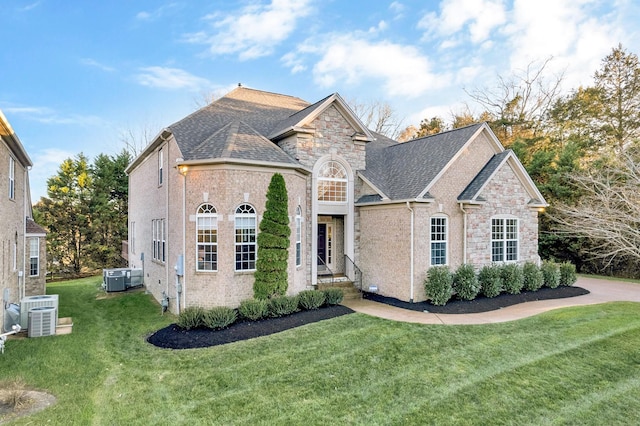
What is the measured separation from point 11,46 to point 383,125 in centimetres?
3018

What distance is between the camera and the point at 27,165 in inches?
522

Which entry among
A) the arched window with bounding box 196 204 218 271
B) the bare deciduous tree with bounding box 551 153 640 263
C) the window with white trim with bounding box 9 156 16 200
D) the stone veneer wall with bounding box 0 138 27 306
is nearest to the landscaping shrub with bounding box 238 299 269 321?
the arched window with bounding box 196 204 218 271

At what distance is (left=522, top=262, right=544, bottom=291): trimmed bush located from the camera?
1489 centimetres

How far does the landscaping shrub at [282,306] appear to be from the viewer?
36.0 ft

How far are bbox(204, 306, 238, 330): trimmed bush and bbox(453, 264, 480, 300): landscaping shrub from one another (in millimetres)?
8259

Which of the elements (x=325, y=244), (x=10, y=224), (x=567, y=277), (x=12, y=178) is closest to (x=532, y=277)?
(x=567, y=277)

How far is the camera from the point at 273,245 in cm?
1141

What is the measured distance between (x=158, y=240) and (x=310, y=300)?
760 cm

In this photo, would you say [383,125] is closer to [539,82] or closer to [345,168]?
[539,82]

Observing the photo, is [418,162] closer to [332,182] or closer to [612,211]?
[332,182]

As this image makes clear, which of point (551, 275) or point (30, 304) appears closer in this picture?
point (30, 304)

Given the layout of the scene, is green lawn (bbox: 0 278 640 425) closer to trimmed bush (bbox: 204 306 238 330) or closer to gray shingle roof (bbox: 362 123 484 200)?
trimmed bush (bbox: 204 306 238 330)

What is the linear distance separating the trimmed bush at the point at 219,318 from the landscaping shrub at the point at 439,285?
697 centimetres

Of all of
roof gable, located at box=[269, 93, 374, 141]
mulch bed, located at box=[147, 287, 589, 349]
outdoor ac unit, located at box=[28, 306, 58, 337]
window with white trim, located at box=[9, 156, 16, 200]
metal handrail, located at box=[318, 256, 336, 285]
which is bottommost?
mulch bed, located at box=[147, 287, 589, 349]
